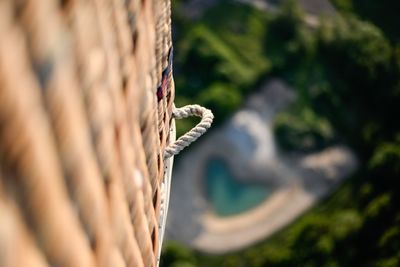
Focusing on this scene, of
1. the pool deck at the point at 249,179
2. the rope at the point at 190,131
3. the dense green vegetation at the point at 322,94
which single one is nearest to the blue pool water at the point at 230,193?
the pool deck at the point at 249,179

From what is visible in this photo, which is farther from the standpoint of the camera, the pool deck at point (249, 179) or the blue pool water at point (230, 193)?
the blue pool water at point (230, 193)

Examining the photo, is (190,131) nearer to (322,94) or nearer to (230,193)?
(230,193)

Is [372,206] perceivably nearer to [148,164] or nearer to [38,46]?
[148,164]

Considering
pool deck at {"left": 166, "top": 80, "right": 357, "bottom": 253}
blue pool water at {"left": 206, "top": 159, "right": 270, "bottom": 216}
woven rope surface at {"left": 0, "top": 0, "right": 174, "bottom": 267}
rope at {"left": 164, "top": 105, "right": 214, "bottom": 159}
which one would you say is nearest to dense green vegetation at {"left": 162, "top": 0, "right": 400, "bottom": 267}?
pool deck at {"left": 166, "top": 80, "right": 357, "bottom": 253}

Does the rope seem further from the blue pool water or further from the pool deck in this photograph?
the blue pool water

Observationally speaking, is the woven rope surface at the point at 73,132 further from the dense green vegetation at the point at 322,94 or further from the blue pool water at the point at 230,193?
the blue pool water at the point at 230,193
